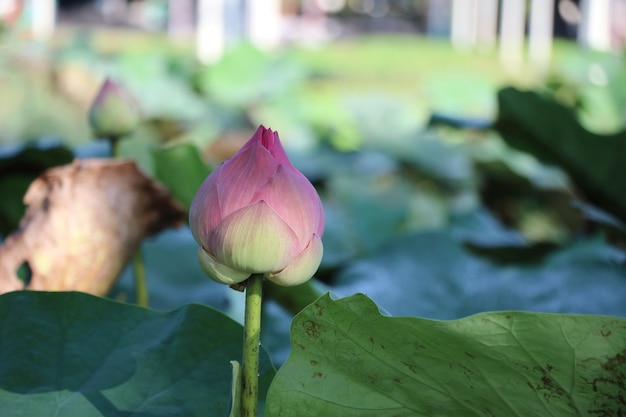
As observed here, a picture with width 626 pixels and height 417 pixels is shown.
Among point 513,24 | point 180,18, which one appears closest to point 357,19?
point 513,24

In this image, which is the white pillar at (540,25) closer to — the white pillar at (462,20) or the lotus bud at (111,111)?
the white pillar at (462,20)

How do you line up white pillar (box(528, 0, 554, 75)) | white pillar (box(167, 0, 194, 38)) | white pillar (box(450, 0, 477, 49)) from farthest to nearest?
white pillar (box(450, 0, 477, 49)), white pillar (box(167, 0, 194, 38)), white pillar (box(528, 0, 554, 75))

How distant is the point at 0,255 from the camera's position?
19.4 inches

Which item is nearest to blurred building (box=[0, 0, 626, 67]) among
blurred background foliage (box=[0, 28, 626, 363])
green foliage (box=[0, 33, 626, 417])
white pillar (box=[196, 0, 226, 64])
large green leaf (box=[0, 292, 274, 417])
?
white pillar (box=[196, 0, 226, 64])

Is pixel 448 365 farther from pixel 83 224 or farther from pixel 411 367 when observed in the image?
pixel 83 224

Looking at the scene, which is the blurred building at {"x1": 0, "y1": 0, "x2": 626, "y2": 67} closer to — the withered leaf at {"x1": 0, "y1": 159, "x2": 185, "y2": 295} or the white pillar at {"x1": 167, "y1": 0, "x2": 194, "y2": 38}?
the white pillar at {"x1": 167, "y1": 0, "x2": 194, "y2": 38}

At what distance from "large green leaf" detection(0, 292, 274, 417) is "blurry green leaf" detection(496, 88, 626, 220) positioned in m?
0.48

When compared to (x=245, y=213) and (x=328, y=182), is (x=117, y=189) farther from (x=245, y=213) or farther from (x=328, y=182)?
(x=328, y=182)

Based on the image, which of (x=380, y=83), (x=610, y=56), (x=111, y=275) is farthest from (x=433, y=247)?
(x=380, y=83)

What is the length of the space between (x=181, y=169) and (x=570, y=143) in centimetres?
38

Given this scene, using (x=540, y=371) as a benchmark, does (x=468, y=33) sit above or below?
below

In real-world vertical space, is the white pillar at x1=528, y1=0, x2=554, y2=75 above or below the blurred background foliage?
below

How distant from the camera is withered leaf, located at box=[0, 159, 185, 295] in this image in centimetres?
50

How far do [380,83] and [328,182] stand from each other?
412 centimetres
